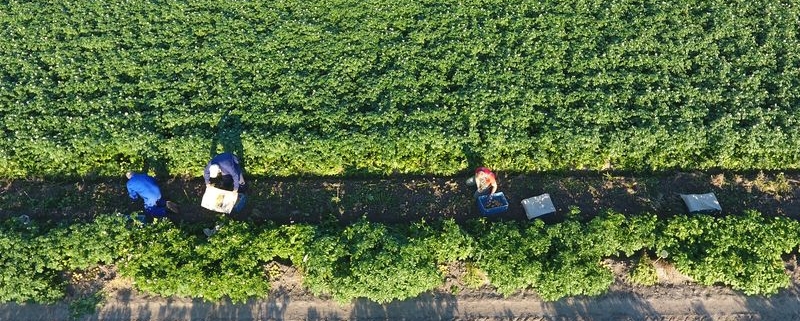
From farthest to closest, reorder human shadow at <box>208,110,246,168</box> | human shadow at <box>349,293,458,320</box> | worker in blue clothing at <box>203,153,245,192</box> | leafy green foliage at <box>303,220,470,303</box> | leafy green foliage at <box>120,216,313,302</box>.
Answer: human shadow at <box>208,110,246,168</box> → worker in blue clothing at <box>203,153,245,192</box> → human shadow at <box>349,293,458,320</box> → leafy green foliage at <box>120,216,313,302</box> → leafy green foliage at <box>303,220,470,303</box>

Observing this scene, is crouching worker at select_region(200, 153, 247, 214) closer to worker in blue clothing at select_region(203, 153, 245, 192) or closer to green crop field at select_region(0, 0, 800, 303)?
worker in blue clothing at select_region(203, 153, 245, 192)

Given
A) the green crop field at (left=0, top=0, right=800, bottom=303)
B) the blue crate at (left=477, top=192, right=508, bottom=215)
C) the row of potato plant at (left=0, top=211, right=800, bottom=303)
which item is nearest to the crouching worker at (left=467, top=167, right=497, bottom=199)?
the blue crate at (left=477, top=192, right=508, bottom=215)

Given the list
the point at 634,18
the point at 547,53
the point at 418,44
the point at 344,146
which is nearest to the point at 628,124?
the point at 547,53

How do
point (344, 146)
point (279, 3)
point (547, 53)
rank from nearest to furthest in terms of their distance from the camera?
point (344, 146), point (547, 53), point (279, 3)

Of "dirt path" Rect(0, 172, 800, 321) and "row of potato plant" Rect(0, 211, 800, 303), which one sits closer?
"row of potato plant" Rect(0, 211, 800, 303)

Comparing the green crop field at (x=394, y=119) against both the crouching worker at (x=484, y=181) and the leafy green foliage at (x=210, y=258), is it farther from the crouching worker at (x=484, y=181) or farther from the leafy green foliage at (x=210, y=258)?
the crouching worker at (x=484, y=181)

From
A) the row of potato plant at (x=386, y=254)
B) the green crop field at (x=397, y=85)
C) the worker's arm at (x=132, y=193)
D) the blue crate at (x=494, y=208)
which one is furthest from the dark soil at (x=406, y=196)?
the row of potato plant at (x=386, y=254)

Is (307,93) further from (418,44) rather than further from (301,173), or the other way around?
(418,44)
